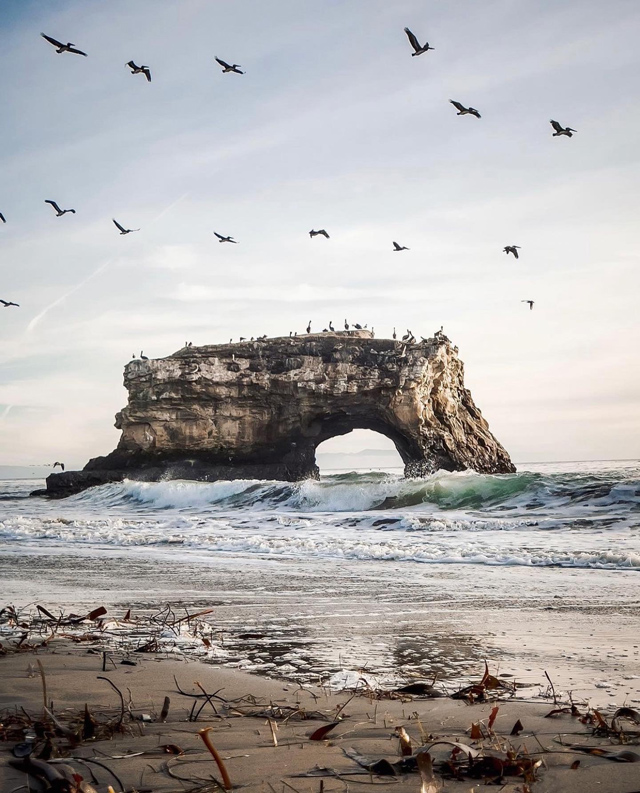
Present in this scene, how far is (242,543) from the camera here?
12.1 m

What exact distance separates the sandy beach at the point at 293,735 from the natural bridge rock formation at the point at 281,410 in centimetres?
3177

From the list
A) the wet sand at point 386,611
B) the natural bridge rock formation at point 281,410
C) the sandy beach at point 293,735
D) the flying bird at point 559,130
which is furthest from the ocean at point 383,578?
the natural bridge rock formation at point 281,410

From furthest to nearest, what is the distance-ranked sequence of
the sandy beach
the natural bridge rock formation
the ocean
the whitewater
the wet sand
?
the natural bridge rock formation < the whitewater < the ocean < the wet sand < the sandy beach

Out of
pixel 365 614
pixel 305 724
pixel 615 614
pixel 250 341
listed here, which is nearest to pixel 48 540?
pixel 365 614

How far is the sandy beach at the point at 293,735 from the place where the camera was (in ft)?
6.38

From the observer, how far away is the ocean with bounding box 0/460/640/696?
4.16m

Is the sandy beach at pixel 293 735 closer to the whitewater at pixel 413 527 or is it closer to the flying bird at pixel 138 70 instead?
the whitewater at pixel 413 527

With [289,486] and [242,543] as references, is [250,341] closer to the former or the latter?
[289,486]

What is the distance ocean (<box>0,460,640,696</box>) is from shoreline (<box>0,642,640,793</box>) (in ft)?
2.14

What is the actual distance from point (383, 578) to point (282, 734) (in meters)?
5.47

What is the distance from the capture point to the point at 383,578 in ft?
25.3

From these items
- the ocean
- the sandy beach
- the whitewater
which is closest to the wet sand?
the ocean

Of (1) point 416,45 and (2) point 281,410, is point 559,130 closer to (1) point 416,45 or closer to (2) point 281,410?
(1) point 416,45

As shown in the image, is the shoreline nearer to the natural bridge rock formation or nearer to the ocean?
the ocean
